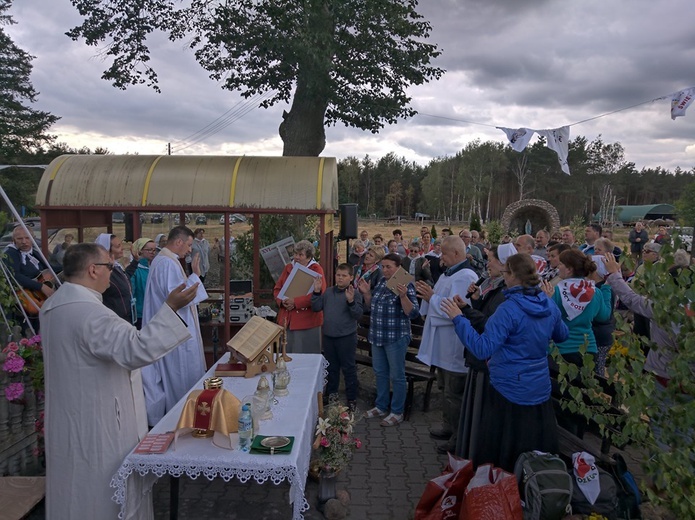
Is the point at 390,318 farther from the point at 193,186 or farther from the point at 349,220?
the point at 349,220

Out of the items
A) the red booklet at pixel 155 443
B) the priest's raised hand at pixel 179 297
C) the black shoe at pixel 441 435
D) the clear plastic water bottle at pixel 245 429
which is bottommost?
the black shoe at pixel 441 435

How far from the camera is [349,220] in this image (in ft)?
32.3

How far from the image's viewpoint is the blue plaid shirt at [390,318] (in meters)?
5.49

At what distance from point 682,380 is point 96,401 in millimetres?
3147

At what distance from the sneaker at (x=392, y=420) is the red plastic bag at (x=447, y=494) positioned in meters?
2.07

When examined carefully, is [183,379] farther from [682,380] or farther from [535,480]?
[682,380]

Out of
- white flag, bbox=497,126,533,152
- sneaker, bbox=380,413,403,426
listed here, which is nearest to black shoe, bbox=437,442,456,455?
sneaker, bbox=380,413,403,426

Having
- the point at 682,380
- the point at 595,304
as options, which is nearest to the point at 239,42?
the point at 595,304

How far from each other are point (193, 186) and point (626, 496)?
21.0 ft

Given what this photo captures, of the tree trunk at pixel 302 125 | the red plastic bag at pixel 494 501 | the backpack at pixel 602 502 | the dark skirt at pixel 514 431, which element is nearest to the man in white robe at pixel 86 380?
the red plastic bag at pixel 494 501

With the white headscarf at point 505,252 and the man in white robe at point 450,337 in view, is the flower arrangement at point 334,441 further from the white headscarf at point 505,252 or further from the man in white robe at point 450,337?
the white headscarf at point 505,252

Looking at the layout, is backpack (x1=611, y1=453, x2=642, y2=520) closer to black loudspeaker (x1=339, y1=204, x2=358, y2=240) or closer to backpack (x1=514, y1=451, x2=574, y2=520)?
backpack (x1=514, y1=451, x2=574, y2=520)

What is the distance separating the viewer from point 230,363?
4.54 meters

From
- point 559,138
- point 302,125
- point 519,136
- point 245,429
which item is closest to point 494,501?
point 245,429
